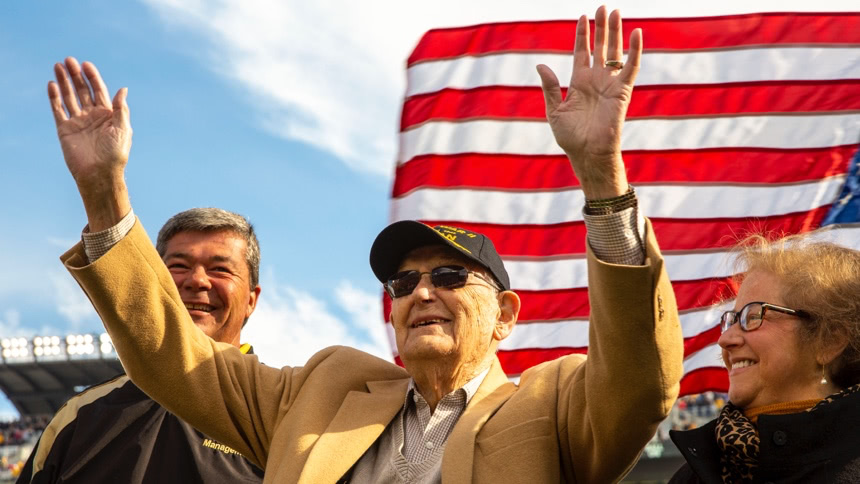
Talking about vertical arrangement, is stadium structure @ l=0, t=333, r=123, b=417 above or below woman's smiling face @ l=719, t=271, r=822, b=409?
above

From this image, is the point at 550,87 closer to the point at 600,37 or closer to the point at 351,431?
the point at 600,37

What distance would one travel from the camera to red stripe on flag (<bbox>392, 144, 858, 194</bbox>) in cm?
646

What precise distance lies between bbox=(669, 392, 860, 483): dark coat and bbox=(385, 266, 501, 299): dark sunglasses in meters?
1.18

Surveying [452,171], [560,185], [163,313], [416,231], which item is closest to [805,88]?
[560,185]

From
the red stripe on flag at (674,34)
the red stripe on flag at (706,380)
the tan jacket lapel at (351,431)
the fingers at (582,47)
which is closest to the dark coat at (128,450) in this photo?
the tan jacket lapel at (351,431)

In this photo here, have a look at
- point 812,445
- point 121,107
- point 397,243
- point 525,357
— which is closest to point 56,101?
point 121,107

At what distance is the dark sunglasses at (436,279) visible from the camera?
4.19m

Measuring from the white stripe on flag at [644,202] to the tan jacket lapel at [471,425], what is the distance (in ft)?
8.45

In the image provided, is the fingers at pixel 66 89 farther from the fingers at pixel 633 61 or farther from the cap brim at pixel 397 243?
the fingers at pixel 633 61

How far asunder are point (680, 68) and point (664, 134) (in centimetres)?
45

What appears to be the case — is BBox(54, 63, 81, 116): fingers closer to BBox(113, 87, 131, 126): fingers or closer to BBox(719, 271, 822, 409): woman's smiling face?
BBox(113, 87, 131, 126): fingers

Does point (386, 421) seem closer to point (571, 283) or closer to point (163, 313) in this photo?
point (163, 313)

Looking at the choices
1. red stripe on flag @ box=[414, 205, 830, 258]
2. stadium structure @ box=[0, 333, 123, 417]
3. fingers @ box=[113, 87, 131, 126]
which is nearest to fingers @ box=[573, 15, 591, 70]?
fingers @ box=[113, 87, 131, 126]

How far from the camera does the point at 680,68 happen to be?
685 cm
